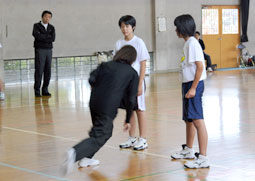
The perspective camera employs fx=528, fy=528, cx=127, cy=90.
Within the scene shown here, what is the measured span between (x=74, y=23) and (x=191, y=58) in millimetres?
10916

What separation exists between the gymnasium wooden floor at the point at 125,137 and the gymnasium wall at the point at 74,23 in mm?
3517

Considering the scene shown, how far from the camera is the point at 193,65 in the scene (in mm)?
4648

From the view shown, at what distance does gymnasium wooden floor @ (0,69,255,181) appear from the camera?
4.44m

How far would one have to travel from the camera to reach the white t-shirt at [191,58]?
4.58 meters

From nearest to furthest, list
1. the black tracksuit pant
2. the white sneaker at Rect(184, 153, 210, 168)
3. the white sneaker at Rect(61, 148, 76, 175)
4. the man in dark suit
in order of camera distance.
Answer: the white sneaker at Rect(61, 148, 76, 175) → the black tracksuit pant → the white sneaker at Rect(184, 153, 210, 168) → the man in dark suit

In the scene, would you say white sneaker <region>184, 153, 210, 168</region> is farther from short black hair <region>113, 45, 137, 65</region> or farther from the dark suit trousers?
the dark suit trousers

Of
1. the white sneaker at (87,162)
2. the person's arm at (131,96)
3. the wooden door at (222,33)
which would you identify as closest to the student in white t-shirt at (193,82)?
the person's arm at (131,96)

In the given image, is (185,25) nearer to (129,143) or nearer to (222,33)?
(129,143)

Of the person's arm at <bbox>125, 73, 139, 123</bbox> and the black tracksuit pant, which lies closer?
the black tracksuit pant

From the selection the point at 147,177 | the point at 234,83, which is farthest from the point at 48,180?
the point at 234,83

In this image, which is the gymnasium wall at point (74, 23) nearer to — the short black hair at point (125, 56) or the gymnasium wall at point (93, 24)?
the gymnasium wall at point (93, 24)

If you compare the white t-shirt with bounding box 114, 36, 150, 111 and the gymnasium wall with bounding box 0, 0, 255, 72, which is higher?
the gymnasium wall with bounding box 0, 0, 255, 72

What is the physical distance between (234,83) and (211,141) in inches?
280

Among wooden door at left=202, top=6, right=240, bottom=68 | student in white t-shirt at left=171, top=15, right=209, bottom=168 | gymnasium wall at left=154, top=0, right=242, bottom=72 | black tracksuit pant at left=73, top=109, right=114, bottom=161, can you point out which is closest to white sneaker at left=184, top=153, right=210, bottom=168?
student in white t-shirt at left=171, top=15, right=209, bottom=168
